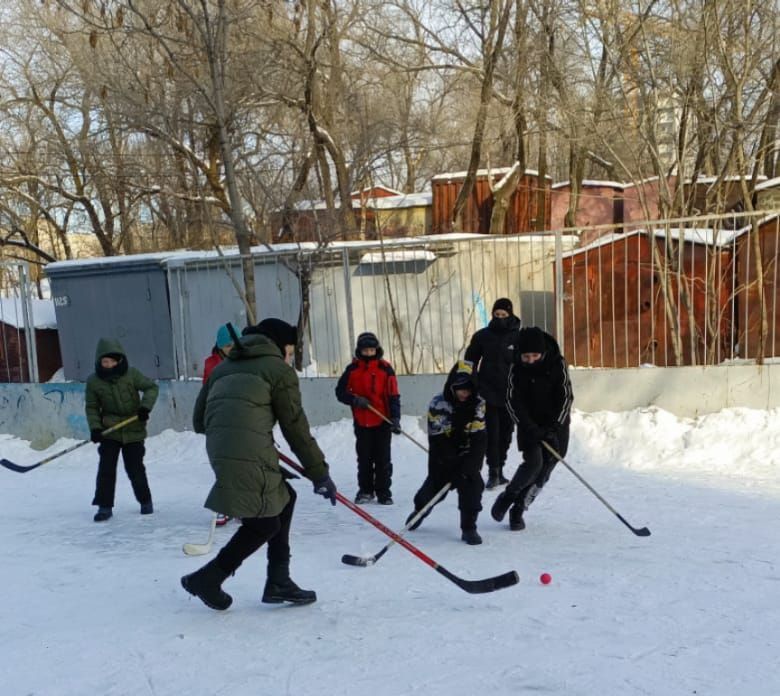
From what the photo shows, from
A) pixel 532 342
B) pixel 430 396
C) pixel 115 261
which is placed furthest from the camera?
pixel 115 261

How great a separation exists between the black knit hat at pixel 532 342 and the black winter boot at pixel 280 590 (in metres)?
2.31

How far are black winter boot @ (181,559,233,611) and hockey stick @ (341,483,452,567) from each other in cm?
99

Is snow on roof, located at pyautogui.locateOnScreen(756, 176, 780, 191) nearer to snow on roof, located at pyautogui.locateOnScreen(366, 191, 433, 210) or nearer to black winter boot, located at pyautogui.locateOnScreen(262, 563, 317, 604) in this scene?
snow on roof, located at pyautogui.locateOnScreen(366, 191, 433, 210)

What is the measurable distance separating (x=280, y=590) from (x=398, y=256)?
587cm

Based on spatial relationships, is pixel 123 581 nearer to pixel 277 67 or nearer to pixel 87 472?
pixel 87 472

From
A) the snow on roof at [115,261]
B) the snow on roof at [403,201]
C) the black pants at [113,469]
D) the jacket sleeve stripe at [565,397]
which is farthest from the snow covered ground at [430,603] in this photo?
the snow on roof at [403,201]

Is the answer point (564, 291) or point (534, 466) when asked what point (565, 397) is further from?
point (564, 291)

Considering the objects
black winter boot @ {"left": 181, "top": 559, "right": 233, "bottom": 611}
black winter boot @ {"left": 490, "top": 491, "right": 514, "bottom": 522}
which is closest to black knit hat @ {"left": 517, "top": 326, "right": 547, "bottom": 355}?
black winter boot @ {"left": 490, "top": 491, "right": 514, "bottom": 522}

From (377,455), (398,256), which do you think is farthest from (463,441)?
(398,256)

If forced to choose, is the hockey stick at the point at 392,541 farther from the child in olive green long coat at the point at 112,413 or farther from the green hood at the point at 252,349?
the child in olive green long coat at the point at 112,413

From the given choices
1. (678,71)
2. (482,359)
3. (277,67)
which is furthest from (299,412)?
(277,67)

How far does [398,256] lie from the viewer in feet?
31.1

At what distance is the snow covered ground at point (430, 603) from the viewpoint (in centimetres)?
335

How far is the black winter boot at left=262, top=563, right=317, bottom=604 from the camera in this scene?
13.8 feet
